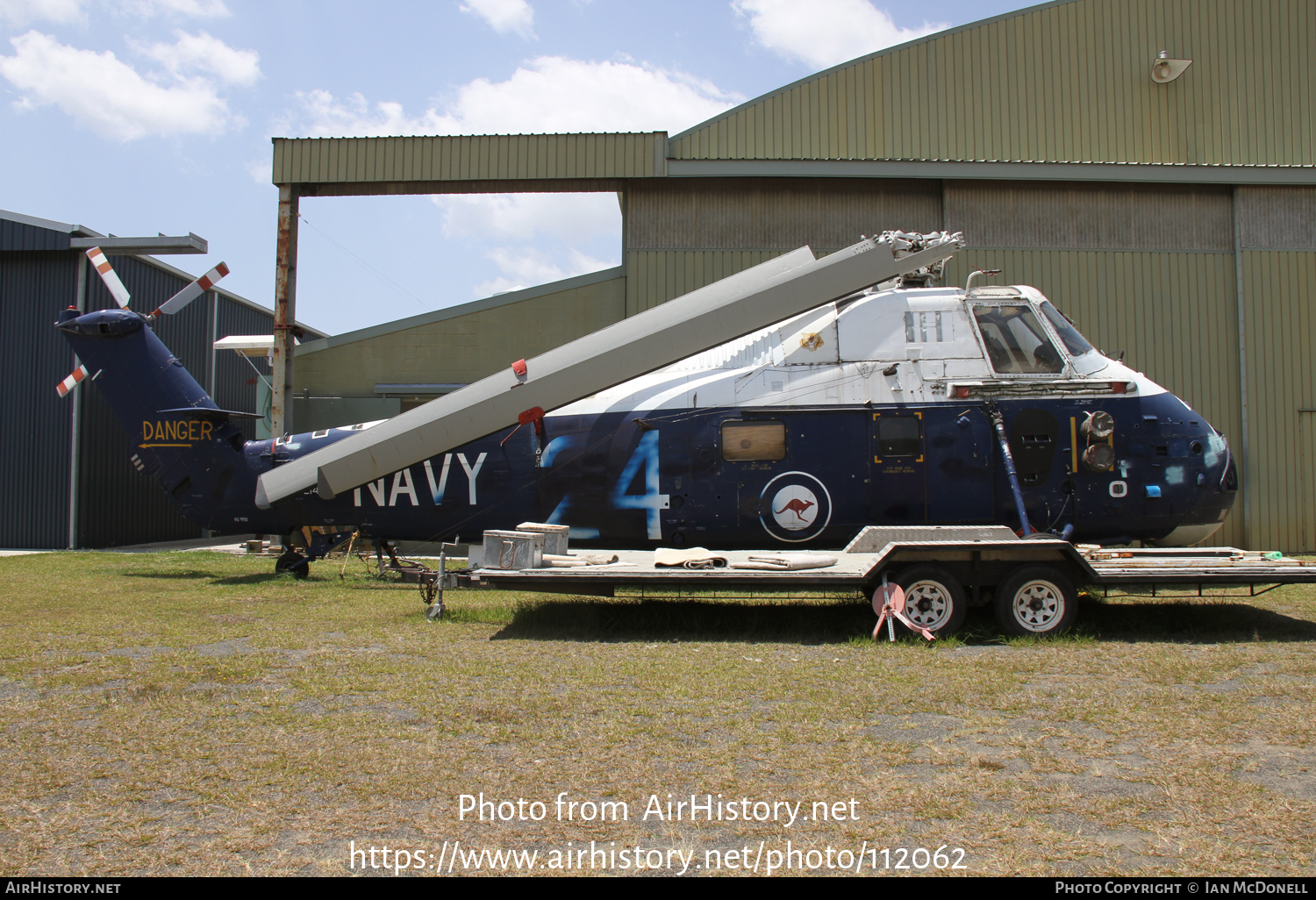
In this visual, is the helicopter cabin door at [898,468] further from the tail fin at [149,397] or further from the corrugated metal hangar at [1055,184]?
the tail fin at [149,397]

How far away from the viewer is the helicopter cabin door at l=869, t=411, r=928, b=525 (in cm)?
922

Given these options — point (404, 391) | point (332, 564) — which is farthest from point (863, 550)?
point (404, 391)

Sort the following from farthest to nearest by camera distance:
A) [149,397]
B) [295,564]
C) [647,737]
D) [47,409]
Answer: [47,409], [295,564], [149,397], [647,737]

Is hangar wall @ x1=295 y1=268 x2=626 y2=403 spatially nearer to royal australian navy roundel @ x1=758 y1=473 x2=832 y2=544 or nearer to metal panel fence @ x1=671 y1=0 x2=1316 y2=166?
metal panel fence @ x1=671 y1=0 x2=1316 y2=166

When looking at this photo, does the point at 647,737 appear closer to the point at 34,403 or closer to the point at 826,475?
the point at 826,475

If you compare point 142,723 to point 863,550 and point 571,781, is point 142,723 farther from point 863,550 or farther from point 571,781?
point 863,550

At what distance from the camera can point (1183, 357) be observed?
650 inches

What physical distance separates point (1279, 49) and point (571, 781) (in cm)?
2087

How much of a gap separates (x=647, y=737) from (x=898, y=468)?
211 inches

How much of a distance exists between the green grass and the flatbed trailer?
35 centimetres

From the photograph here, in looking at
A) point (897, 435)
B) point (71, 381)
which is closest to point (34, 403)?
point (71, 381)

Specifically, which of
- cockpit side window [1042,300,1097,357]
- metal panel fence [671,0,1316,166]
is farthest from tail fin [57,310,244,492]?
cockpit side window [1042,300,1097,357]

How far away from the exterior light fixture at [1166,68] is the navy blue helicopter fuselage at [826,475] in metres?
11.1

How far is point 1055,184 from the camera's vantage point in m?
16.6
